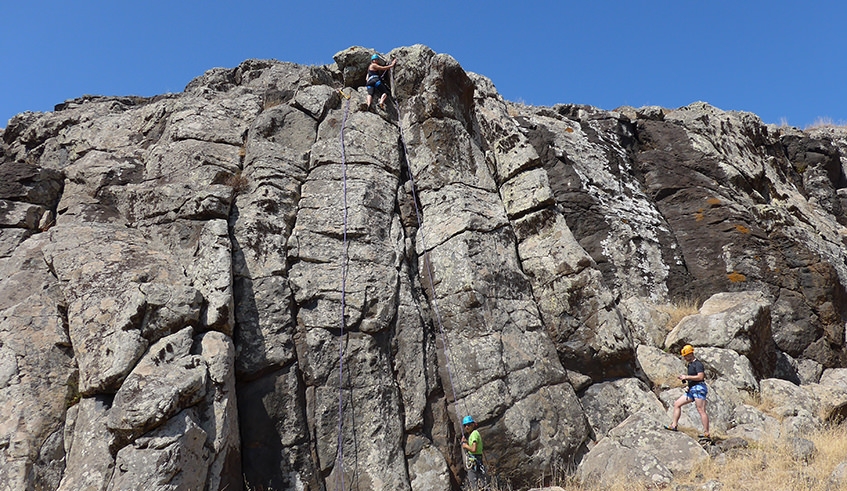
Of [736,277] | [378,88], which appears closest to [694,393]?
[736,277]

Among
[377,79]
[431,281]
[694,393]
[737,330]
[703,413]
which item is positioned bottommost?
[703,413]

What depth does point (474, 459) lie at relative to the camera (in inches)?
382

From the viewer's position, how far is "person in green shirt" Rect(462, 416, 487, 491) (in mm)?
9719

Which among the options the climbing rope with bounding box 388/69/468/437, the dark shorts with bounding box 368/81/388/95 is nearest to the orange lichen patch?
the climbing rope with bounding box 388/69/468/437

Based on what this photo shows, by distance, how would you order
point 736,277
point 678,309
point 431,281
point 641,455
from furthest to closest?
point 736,277 → point 678,309 → point 431,281 → point 641,455

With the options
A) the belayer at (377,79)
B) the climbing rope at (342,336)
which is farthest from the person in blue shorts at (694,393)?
the belayer at (377,79)

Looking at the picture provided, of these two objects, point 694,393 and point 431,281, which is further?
point 431,281

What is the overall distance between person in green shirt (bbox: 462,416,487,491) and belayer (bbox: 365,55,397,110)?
9.58 meters

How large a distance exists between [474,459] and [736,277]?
10.3 meters

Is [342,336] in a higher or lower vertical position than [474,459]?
higher

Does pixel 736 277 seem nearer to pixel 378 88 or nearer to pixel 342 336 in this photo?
pixel 342 336

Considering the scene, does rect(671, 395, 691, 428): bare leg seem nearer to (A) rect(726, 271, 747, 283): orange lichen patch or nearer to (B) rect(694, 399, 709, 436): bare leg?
(B) rect(694, 399, 709, 436): bare leg

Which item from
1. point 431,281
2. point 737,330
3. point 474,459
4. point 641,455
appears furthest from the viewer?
point 737,330

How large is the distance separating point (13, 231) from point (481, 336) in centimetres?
1082
